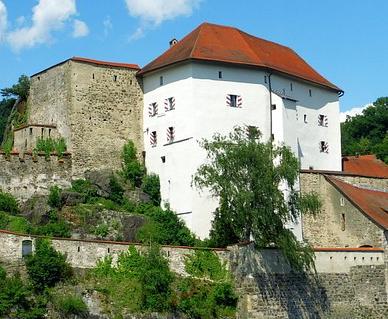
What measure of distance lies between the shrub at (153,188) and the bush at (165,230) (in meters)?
1.62

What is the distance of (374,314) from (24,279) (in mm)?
18797

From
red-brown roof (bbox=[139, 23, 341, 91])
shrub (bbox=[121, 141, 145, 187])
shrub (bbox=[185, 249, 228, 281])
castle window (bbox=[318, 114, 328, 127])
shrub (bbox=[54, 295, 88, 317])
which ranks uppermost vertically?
red-brown roof (bbox=[139, 23, 341, 91])

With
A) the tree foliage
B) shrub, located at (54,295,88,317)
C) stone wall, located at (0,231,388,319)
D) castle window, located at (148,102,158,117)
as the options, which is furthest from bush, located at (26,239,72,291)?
the tree foliage

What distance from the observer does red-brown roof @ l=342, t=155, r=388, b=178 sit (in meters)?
58.0

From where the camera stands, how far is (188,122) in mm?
49625

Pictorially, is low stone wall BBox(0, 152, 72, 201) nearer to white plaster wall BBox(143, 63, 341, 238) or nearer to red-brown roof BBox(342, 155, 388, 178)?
A: white plaster wall BBox(143, 63, 341, 238)

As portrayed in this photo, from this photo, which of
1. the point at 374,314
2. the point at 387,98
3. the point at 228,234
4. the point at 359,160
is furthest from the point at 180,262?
the point at 387,98

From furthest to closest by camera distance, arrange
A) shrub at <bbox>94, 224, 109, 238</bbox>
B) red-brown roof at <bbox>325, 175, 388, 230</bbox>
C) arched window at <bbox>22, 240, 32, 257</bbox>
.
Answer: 1. red-brown roof at <bbox>325, 175, 388, 230</bbox>
2. shrub at <bbox>94, 224, 109, 238</bbox>
3. arched window at <bbox>22, 240, 32, 257</bbox>

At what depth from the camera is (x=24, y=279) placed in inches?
1423

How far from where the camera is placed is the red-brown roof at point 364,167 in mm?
57969

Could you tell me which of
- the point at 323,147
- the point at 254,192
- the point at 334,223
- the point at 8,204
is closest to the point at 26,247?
the point at 8,204

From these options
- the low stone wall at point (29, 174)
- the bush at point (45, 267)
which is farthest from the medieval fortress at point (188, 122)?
the bush at point (45, 267)

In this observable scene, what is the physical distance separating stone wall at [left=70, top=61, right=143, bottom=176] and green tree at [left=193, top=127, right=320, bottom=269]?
36.0 feet

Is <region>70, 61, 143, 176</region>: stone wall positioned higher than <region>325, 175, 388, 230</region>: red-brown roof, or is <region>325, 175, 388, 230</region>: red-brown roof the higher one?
<region>70, 61, 143, 176</region>: stone wall
